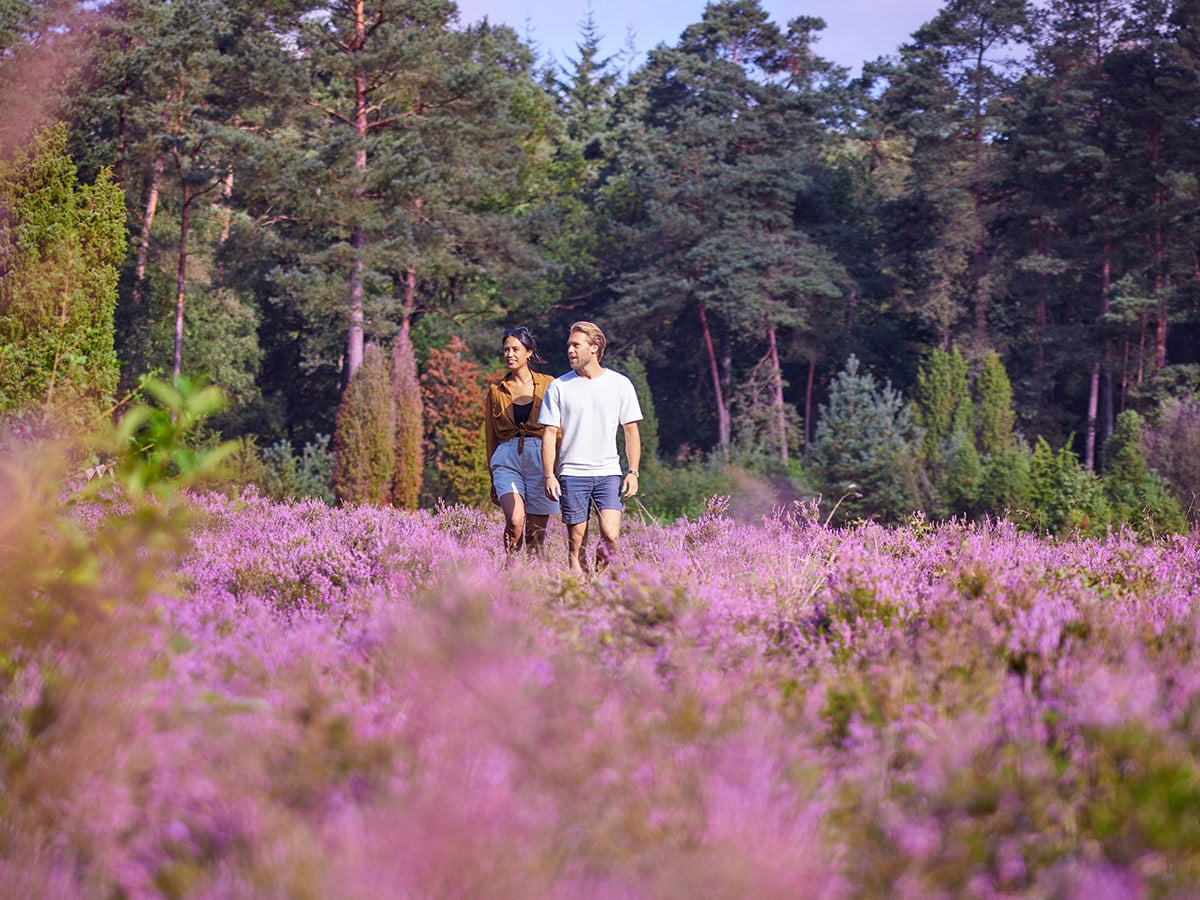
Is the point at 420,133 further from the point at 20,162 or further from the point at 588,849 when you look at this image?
the point at 588,849

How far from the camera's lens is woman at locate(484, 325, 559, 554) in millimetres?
7531

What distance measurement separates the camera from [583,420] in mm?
6871

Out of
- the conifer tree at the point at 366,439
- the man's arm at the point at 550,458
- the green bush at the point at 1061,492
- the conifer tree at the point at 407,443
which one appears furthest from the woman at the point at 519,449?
the conifer tree at the point at 407,443

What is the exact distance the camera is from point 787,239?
37.6m

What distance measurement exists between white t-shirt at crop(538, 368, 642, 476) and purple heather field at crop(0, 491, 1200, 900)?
3136 mm

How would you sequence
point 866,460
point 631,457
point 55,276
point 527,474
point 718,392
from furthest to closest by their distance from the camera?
point 718,392 < point 866,460 < point 55,276 < point 527,474 < point 631,457

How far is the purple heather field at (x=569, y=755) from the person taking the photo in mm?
1903

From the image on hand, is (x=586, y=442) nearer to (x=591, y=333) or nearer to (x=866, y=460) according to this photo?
(x=591, y=333)

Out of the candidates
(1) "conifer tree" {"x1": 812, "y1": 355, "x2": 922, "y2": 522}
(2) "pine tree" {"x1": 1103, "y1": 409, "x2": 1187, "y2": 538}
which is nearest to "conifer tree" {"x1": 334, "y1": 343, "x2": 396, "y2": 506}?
(1) "conifer tree" {"x1": 812, "y1": 355, "x2": 922, "y2": 522}

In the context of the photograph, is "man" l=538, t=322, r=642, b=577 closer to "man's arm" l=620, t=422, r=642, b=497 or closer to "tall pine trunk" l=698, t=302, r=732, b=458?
"man's arm" l=620, t=422, r=642, b=497

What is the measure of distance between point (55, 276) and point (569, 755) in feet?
57.5

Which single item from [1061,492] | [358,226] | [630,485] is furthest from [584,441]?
[358,226]

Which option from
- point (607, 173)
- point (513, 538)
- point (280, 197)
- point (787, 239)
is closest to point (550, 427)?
point (513, 538)

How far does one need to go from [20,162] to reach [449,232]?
48.4 ft
